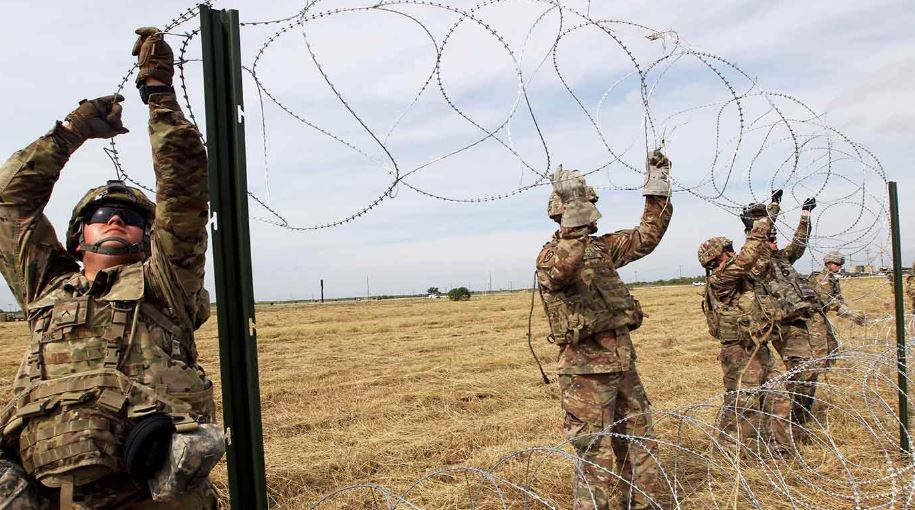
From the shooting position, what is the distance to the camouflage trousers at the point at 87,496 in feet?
8.68

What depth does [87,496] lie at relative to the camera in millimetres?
2689

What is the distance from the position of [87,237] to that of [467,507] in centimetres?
345

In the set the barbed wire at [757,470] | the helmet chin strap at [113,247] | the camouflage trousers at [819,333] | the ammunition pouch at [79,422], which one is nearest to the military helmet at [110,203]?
the helmet chin strap at [113,247]

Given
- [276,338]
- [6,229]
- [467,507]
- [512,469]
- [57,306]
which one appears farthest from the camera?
[276,338]

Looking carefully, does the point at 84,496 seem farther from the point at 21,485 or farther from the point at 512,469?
the point at 512,469

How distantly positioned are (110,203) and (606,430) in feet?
10.8

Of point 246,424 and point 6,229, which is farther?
point 6,229

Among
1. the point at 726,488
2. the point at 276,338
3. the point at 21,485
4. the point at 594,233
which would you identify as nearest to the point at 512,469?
the point at 726,488

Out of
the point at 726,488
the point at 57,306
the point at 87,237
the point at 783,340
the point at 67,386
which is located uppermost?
the point at 87,237

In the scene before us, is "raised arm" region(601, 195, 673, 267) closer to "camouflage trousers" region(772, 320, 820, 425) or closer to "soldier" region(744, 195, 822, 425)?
"soldier" region(744, 195, 822, 425)

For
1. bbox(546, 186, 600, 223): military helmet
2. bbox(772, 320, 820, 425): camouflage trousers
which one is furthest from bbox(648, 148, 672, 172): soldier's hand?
bbox(772, 320, 820, 425): camouflage trousers

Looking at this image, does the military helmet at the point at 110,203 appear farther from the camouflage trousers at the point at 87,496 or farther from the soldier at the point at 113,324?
the camouflage trousers at the point at 87,496

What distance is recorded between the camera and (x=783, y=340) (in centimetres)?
753

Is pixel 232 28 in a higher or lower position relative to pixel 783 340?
higher
